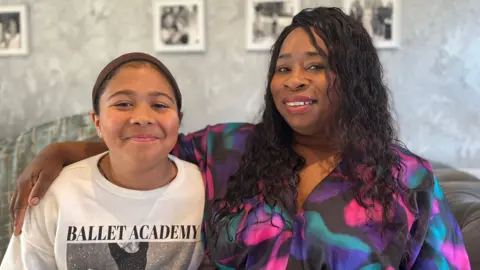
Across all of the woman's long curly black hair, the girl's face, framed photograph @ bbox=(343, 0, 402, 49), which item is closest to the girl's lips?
the girl's face

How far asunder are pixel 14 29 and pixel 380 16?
1539 mm

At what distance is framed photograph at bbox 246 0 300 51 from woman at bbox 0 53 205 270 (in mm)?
711

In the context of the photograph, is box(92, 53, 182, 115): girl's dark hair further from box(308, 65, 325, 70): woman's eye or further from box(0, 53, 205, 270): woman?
box(308, 65, 325, 70): woman's eye

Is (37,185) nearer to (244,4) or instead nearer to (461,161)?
(244,4)

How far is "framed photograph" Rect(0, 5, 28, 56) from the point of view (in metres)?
1.82

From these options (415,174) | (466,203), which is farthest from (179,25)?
(466,203)

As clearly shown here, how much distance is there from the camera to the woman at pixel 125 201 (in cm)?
103

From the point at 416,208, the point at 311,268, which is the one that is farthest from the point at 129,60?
the point at 416,208

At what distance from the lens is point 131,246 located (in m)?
1.08

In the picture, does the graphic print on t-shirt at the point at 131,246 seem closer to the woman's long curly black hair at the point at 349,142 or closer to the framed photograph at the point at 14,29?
the woman's long curly black hair at the point at 349,142

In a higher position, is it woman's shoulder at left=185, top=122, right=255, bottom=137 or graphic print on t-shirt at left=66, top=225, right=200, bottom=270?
woman's shoulder at left=185, top=122, right=255, bottom=137

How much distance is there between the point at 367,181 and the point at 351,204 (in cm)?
7

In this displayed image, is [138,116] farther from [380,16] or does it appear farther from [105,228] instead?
[380,16]

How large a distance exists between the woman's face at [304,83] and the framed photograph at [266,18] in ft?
2.14
